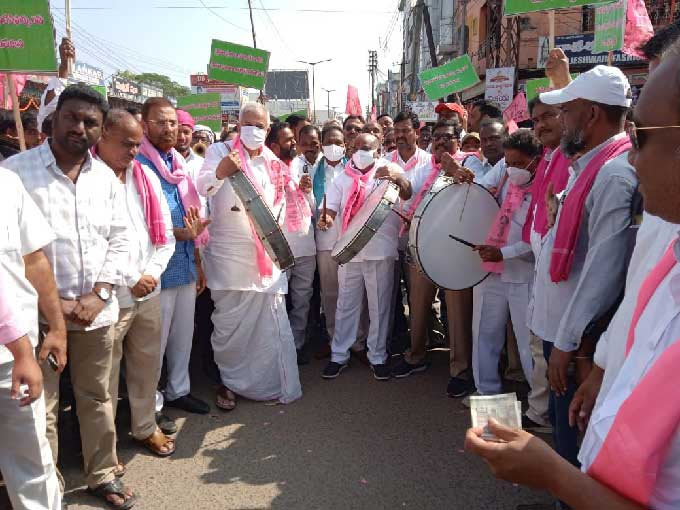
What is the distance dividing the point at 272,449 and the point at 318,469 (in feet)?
1.28

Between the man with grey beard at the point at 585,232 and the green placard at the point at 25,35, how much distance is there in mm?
3610

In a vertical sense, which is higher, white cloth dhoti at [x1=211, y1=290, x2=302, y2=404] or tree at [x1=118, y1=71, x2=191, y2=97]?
tree at [x1=118, y1=71, x2=191, y2=97]

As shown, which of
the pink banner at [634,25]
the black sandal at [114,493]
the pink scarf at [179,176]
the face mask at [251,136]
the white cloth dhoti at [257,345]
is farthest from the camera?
the pink banner at [634,25]

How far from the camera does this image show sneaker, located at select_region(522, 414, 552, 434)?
3.74m

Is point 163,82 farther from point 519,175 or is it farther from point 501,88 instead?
point 519,175

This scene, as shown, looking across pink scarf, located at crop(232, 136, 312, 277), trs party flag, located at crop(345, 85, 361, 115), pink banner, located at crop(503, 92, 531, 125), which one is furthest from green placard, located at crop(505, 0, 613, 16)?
trs party flag, located at crop(345, 85, 361, 115)

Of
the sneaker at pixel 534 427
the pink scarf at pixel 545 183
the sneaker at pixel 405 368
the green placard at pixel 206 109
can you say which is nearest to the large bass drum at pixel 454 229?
the pink scarf at pixel 545 183

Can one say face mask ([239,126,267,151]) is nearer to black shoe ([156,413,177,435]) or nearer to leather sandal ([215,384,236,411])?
leather sandal ([215,384,236,411])

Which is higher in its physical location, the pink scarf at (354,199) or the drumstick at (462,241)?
the pink scarf at (354,199)

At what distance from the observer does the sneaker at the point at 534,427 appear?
147 inches

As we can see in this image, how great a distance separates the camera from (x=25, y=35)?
13.6ft

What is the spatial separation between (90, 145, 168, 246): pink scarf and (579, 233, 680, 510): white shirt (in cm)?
273

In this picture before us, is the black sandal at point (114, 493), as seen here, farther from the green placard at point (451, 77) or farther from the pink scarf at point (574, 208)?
the green placard at point (451, 77)

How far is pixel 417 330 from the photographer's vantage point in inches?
193
